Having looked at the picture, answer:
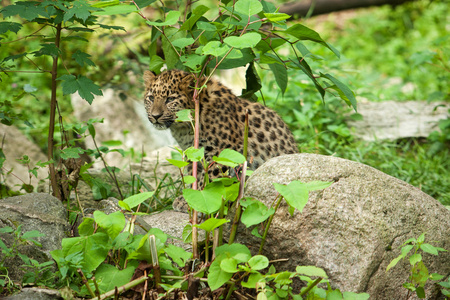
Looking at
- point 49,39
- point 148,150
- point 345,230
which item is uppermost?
point 49,39

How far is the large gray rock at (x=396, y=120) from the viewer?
6.94 metres

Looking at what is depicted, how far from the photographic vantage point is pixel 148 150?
748 cm

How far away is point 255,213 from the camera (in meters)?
2.83

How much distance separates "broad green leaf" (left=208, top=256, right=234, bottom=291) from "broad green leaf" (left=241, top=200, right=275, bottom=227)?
0.90ft

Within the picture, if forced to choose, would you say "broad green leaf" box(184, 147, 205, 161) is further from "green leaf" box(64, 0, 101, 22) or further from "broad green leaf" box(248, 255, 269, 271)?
"green leaf" box(64, 0, 101, 22)

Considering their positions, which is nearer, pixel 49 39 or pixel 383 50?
pixel 49 39

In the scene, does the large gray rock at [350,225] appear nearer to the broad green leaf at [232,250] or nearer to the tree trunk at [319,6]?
→ the broad green leaf at [232,250]

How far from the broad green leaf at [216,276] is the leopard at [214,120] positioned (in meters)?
1.81

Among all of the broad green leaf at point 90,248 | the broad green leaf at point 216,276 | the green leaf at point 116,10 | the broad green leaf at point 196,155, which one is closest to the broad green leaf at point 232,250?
the broad green leaf at point 216,276

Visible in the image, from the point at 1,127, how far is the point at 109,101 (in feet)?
6.61

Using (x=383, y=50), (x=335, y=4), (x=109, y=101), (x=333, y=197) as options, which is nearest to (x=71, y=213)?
(x=333, y=197)

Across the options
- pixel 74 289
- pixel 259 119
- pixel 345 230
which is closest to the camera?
pixel 74 289

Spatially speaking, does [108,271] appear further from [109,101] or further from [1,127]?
[109,101]

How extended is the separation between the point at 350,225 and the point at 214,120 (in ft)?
6.46
